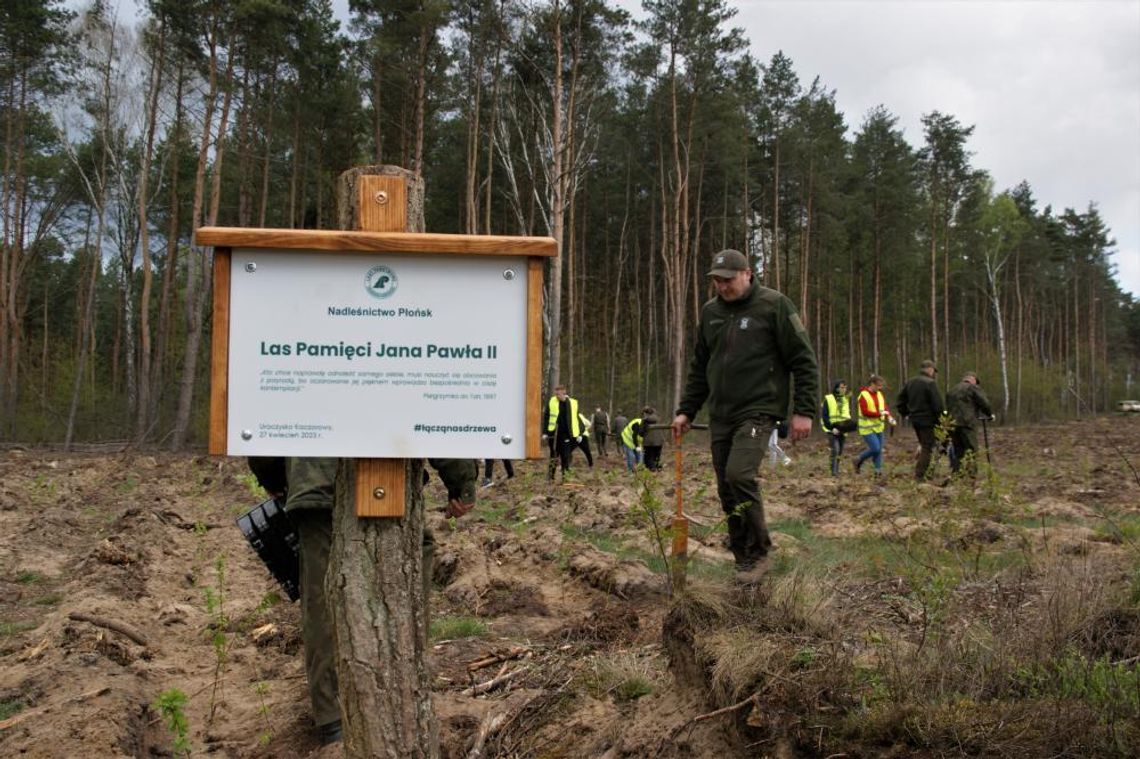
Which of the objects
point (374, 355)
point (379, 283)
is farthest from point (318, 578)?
point (379, 283)

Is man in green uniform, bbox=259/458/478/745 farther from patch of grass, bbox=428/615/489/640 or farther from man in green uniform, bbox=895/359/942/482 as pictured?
man in green uniform, bbox=895/359/942/482

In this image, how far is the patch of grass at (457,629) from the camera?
16.9ft

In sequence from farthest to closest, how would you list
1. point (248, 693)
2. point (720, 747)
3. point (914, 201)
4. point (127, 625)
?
point (914, 201) < point (127, 625) < point (248, 693) < point (720, 747)

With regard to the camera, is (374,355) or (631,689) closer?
(374,355)

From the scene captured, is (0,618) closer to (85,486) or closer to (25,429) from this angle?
(85,486)

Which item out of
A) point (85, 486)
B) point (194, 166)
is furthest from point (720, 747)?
point (194, 166)

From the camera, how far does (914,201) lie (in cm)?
4328

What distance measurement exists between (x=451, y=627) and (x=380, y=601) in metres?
2.81

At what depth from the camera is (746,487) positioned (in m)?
4.84

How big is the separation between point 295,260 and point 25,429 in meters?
36.5

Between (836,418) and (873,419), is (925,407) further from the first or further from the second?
(836,418)

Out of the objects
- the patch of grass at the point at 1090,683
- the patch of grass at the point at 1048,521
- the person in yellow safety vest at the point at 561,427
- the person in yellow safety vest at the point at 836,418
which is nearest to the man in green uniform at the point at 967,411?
the person in yellow safety vest at the point at 836,418

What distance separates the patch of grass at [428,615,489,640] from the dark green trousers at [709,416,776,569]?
1549 millimetres

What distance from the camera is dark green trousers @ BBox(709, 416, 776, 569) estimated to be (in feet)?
15.9
